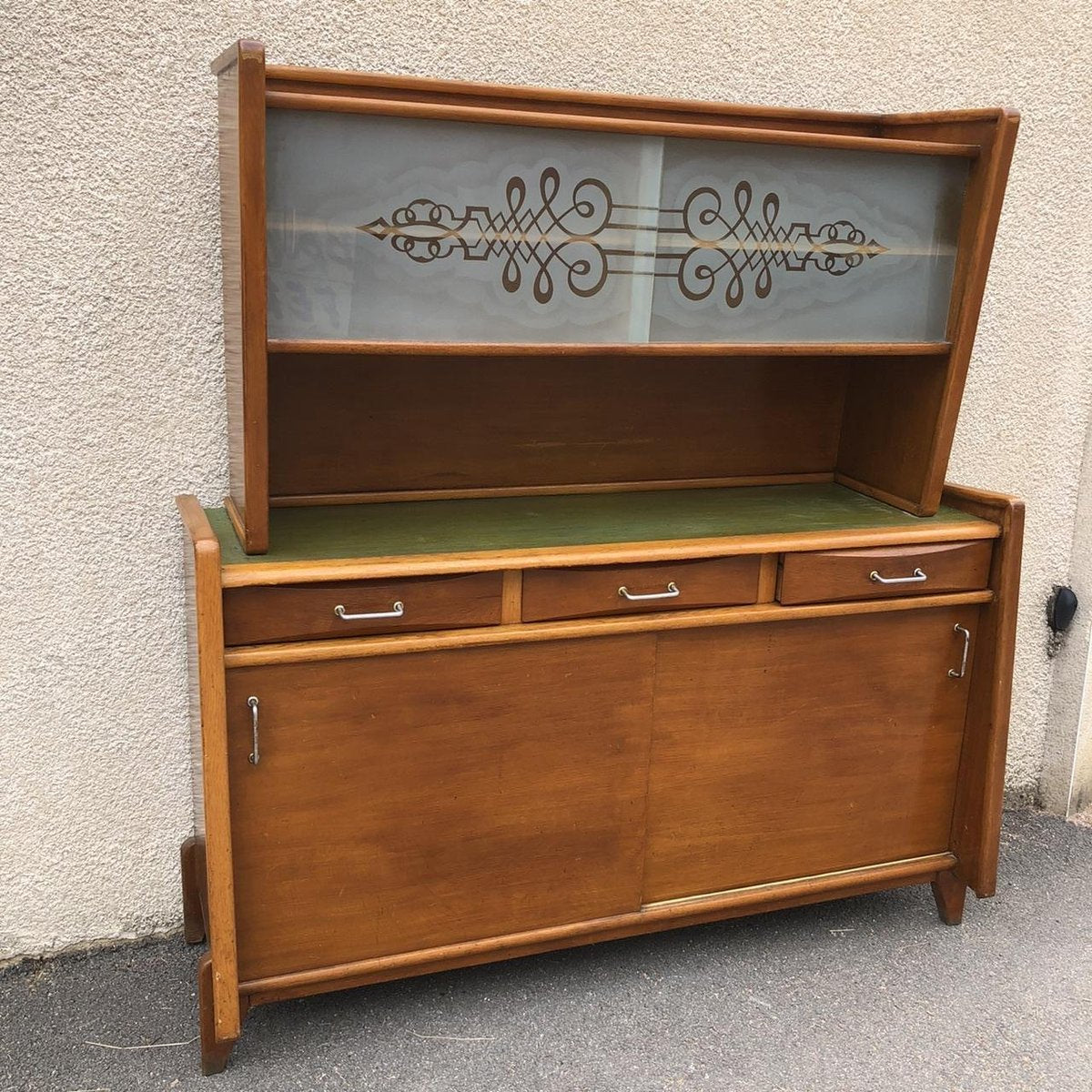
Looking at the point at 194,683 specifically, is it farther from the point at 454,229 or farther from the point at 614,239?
the point at 614,239

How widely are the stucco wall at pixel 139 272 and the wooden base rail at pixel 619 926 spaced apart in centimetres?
52

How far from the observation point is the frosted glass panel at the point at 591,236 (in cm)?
179

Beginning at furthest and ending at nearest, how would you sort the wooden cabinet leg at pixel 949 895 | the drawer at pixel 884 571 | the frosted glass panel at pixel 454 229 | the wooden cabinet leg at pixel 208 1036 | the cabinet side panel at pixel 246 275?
1. the wooden cabinet leg at pixel 949 895
2. the drawer at pixel 884 571
3. the wooden cabinet leg at pixel 208 1036
4. the frosted glass panel at pixel 454 229
5. the cabinet side panel at pixel 246 275

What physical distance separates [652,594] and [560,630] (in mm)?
187

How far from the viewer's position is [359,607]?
6.08 ft

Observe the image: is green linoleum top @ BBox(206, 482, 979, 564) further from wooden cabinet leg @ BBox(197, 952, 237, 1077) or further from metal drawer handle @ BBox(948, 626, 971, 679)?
wooden cabinet leg @ BBox(197, 952, 237, 1077)

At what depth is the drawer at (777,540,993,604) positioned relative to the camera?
2.13 meters

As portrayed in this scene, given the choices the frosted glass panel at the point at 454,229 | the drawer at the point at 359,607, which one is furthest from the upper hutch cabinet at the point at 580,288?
the drawer at the point at 359,607

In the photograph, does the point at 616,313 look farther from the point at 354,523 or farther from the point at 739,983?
the point at 739,983

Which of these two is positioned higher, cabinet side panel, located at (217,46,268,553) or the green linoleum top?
cabinet side panel, located at (217,46,268,553)

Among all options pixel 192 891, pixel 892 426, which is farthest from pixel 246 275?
pixel 892 426

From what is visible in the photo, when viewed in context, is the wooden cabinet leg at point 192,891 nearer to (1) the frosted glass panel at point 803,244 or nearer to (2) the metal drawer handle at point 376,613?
(2) the metal drawer handle at point 376,613

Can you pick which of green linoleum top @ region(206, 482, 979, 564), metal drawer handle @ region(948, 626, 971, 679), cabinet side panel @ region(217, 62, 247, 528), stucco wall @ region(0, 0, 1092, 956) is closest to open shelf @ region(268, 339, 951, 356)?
cabinet side panel @ region(217, 62, 247, 528)

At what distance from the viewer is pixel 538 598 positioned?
6.45ft
